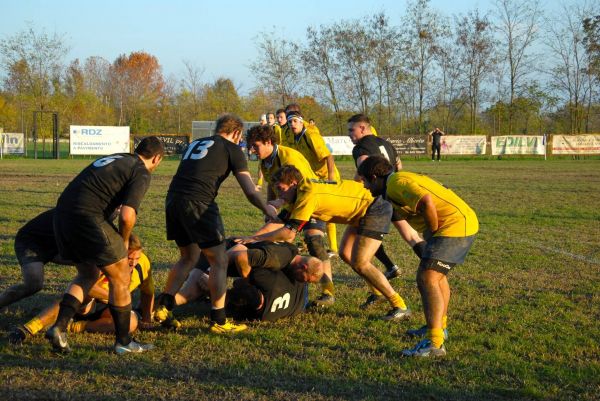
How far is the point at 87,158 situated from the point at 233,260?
108 ft

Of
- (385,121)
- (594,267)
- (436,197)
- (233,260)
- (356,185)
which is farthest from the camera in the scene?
(385,121)

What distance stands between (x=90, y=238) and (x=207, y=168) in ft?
4.16

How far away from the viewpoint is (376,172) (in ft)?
17.7

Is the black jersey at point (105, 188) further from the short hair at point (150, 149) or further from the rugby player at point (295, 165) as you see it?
the rugby player at point (295, 165)

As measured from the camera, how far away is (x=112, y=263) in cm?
487

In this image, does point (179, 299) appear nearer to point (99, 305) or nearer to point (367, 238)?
point (99, 305)

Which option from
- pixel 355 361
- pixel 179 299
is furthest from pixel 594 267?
pixel 179 299

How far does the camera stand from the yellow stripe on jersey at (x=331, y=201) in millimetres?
5824

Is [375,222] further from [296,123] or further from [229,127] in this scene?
[296,123]

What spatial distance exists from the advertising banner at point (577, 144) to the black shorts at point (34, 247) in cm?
3811

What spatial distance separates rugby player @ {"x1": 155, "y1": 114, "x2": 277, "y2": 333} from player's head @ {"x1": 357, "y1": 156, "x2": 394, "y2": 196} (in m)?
0.97

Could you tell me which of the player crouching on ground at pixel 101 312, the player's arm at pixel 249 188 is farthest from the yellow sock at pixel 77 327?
the player's arm at pixel 249 188

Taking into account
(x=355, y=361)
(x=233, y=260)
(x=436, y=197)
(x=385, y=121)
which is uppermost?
(x=385, y=121)

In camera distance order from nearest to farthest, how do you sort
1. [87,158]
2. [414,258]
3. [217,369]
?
1. [217,369]
2. [414,258]
3. [87,158]
